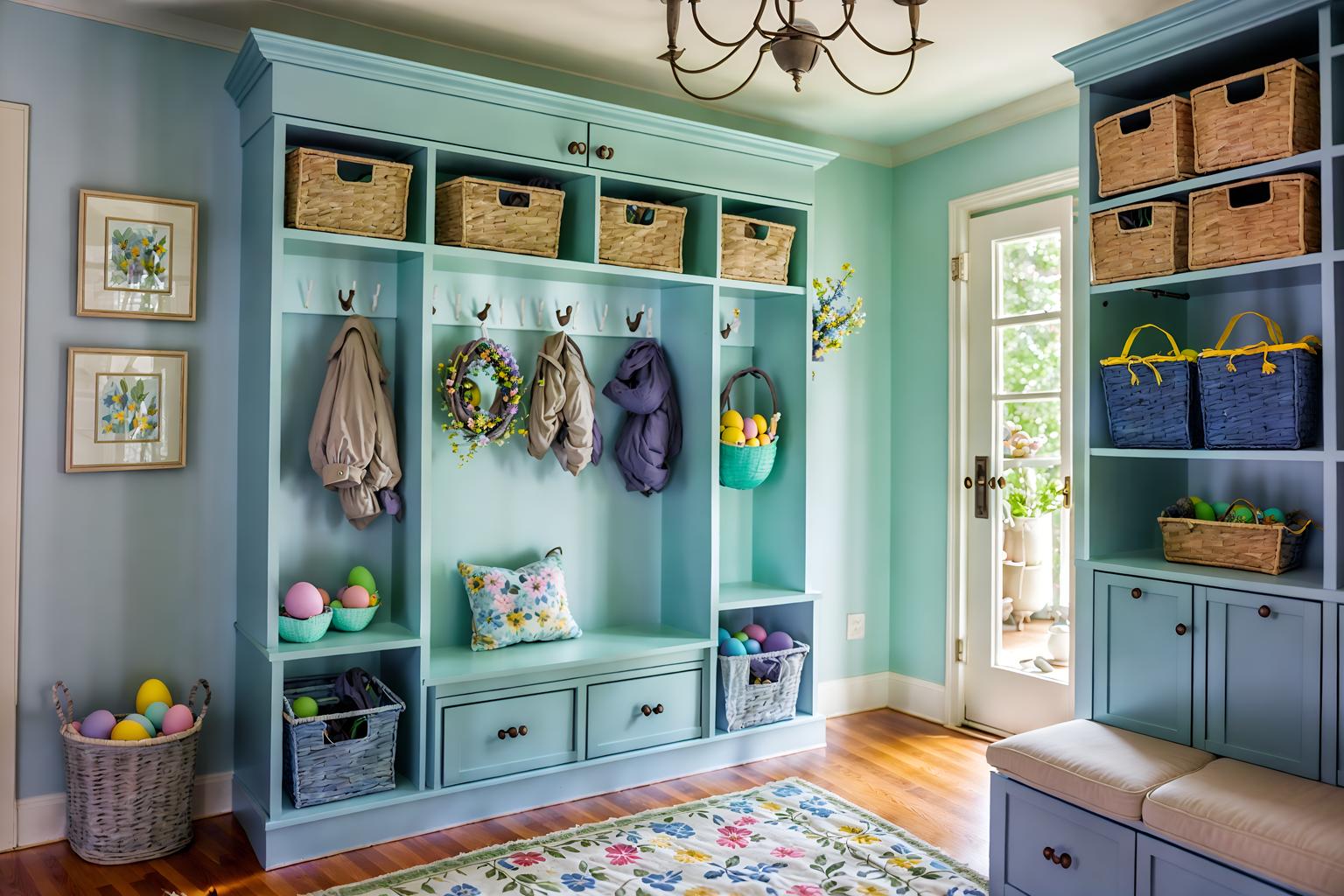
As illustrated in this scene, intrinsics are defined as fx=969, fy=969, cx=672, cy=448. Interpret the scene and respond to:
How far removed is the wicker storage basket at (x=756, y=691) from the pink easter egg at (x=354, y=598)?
4.43 feet

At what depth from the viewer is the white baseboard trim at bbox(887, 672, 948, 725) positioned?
4277mm

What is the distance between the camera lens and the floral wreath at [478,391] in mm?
3264

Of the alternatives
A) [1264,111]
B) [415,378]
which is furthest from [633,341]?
[1264,111]

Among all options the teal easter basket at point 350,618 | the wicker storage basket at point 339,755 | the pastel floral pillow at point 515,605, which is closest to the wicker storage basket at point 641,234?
the pastel floral pillow at point 515,605

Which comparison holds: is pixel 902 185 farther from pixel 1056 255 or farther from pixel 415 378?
pixel 415 378

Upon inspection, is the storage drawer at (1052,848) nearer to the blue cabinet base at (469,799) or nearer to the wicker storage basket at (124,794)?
the blue cabinet base at (469,799)

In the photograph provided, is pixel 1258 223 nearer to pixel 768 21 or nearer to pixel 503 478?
pixel 768 21

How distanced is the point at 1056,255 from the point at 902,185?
935mm

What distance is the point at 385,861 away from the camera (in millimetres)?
2846

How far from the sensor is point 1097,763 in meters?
2.41

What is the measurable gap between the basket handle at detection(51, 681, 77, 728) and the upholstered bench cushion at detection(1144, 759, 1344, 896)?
115 inches

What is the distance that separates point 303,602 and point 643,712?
4.12 ft

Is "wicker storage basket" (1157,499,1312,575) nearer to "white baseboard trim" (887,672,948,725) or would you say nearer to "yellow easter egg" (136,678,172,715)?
"white baseboard trim" (887,672,948,725)

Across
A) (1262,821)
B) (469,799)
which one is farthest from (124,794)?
(1262,821)
